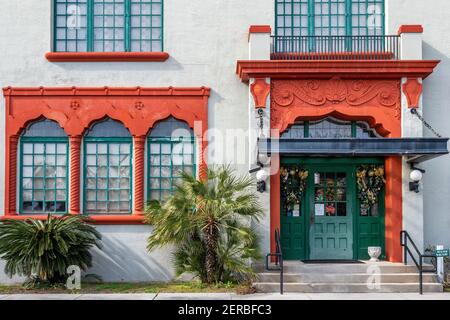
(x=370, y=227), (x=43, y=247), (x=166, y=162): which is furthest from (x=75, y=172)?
(x=370, y=227)

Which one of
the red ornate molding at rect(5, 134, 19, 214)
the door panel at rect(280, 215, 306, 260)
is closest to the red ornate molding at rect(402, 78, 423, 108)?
the door panel at rect(280, 215, 306, 260)

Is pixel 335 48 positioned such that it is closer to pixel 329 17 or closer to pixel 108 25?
pixel 329 17

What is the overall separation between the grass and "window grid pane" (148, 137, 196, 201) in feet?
7.41

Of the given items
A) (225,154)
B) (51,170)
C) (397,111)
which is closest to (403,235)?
(397,111)

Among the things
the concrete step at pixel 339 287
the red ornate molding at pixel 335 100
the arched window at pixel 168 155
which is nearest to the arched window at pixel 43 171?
the arched window at pixel 168 155

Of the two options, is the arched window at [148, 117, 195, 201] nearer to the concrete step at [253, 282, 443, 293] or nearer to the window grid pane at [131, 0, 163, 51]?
the window grid pane at [131, 0, 163, 51]

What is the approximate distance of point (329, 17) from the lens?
1476 centimetres

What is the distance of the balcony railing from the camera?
14273 mm

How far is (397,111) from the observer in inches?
548

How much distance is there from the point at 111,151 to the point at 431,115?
315 inches

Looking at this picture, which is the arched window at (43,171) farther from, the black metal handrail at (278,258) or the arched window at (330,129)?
the arched window at (330,129)

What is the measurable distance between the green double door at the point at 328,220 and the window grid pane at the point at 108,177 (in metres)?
3.98

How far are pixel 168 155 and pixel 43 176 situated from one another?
3.17 metres

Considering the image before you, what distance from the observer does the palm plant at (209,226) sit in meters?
12.7
